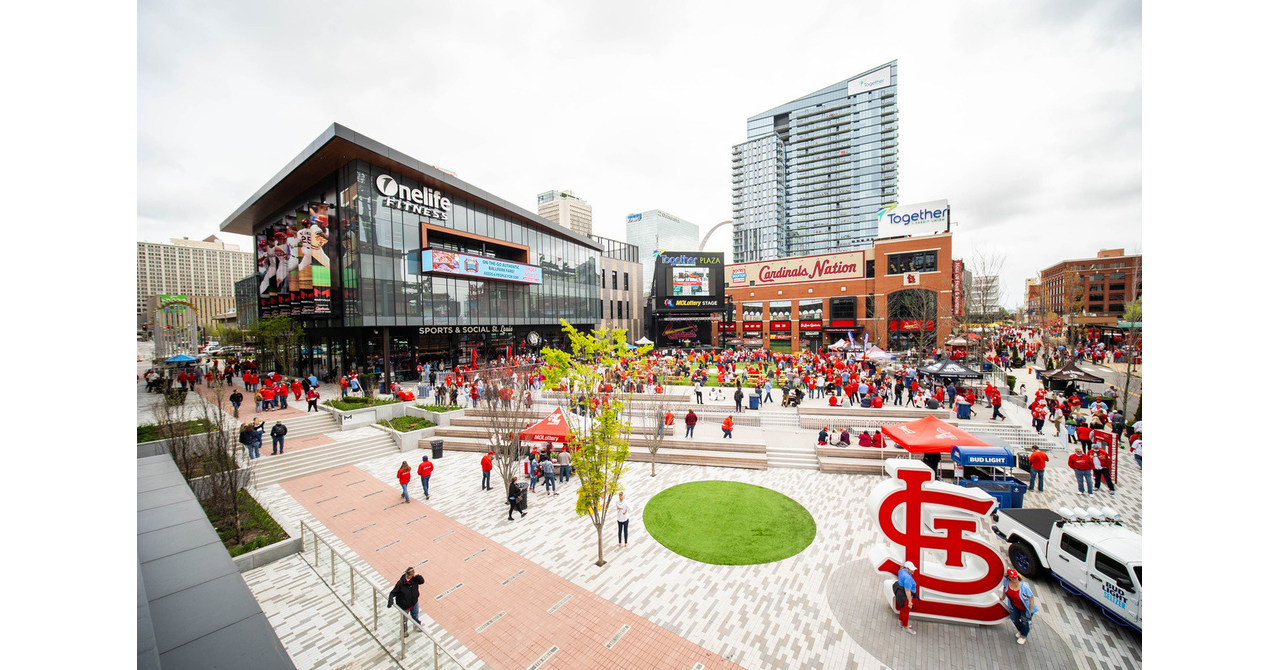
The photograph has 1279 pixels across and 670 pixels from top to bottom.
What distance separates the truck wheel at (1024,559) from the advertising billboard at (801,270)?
43.1m

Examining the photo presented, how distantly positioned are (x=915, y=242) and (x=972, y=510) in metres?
45.6

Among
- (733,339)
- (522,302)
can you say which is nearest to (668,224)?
(733,339)

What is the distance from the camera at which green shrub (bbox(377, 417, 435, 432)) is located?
733 inches

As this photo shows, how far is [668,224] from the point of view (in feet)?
508

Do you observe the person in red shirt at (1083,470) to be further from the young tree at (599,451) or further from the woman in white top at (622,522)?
the young tree at (599,451)

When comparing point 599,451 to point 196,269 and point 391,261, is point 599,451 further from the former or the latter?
point 196,269

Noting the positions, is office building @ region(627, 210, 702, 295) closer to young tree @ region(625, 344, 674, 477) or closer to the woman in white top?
young tree @ region(625, 344, 674, 477)

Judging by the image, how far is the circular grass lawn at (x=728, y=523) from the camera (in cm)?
973

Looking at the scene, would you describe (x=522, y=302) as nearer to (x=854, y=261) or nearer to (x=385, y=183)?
(x=385, y=183)

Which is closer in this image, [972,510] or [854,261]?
[972,510]

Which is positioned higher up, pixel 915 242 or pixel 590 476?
pixel 915 242

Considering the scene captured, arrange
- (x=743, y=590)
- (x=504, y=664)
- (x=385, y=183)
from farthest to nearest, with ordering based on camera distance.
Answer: (x=385, y=183) < (x=743, y=590) < (x=504, y=664)

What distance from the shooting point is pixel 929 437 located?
11.6 m

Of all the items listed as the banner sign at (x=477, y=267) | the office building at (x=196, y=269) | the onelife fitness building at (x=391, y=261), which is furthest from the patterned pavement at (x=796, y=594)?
the office building at (x=196, y=269)
